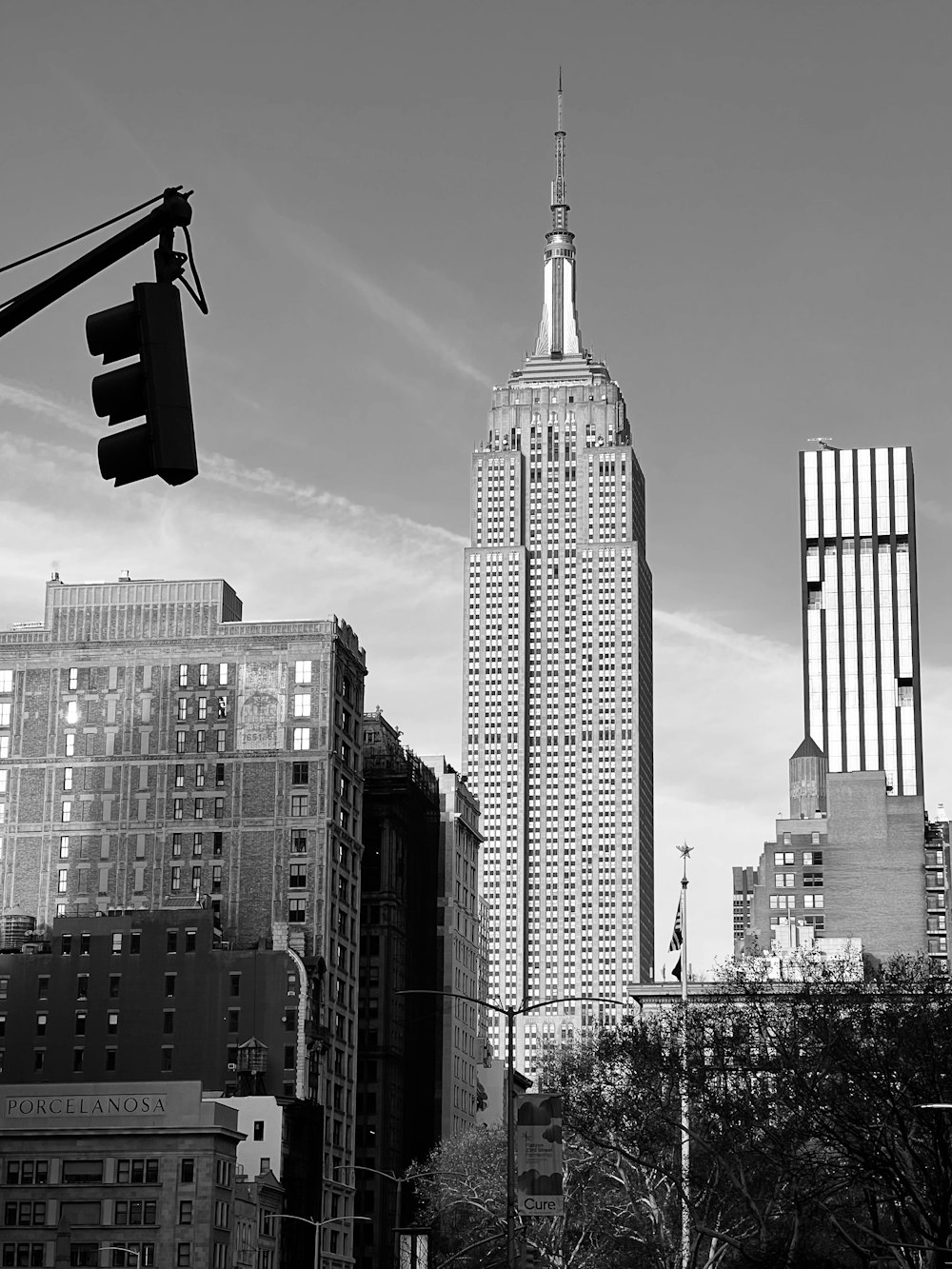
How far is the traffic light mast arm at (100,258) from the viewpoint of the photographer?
12594 millimetres

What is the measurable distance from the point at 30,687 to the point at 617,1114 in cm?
10448

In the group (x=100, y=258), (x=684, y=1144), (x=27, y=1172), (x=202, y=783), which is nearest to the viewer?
(x=100, y=258)

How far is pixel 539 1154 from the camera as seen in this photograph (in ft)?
178

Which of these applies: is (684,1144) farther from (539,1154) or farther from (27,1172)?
(27,1172)

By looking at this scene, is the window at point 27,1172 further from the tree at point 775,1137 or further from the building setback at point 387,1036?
the building setback at point 387,1036

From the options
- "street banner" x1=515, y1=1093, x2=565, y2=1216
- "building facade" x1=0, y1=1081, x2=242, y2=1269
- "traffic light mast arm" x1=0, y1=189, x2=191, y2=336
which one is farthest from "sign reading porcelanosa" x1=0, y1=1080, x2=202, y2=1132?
"traffic light mast arm" x1=0, y1=189, x2=191, y2=336

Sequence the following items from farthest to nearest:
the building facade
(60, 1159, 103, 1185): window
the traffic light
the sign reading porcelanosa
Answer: the sign reading porcelanosa, (60, 1159, 103, 1185): window, the building facade, the traffic light

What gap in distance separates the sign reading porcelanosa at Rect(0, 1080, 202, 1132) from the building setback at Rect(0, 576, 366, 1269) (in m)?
26.2

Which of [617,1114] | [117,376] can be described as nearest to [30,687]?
[617,1114]

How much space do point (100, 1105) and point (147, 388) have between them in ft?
426

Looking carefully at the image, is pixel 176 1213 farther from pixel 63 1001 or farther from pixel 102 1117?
pixel 63 1001

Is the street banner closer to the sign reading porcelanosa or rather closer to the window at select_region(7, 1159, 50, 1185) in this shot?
the sign reading porcelanosa

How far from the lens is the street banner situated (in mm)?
53875

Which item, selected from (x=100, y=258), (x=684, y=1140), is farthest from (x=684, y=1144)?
(x=100, y=258)
